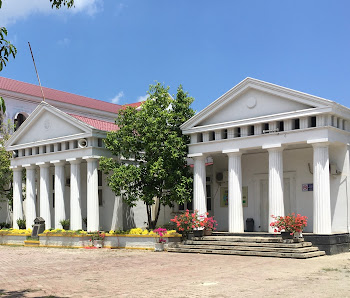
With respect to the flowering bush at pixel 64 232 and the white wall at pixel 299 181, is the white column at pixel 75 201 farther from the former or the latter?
the white wall at pixel 299 181

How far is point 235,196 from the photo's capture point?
22438 millimetres

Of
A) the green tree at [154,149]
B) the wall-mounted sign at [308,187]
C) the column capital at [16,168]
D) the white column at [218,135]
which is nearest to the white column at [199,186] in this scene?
the green tree at [154,149]

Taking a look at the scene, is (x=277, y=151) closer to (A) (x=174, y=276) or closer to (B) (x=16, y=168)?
Answer: (A) (x=174, y=276)

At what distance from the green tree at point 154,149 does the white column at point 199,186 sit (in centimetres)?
57

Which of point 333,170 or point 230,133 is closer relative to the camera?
point 333,170

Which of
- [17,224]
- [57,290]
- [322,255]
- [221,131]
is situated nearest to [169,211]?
Result: [221,131]

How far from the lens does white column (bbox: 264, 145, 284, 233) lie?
2100 cm

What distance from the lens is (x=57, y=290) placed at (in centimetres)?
1190

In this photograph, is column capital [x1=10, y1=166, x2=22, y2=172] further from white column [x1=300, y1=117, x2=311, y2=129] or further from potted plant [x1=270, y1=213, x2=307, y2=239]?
white column [x1=300, y1=117, x2=311, y2=129]

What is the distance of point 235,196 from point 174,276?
29.6ft

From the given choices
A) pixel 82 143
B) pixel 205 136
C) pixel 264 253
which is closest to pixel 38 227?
pixel 82 143

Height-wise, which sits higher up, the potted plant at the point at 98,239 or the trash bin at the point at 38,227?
the trash bin at the point at 38,227

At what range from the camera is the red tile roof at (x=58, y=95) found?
137 feet

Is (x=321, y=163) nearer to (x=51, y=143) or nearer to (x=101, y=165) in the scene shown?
(x=101, y=165)
